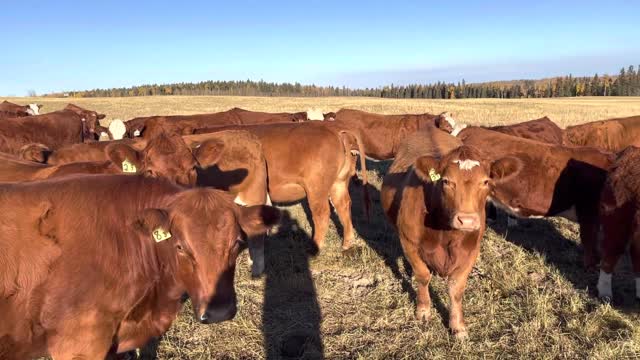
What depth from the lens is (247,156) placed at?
6.46 metres

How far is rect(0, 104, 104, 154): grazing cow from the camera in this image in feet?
34.5

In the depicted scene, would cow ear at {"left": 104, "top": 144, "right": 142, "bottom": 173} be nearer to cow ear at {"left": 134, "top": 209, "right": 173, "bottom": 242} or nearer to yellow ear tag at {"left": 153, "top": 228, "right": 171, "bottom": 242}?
cow ear at {"left": 134, "top": 209, "right": 173, "bottom": 242}

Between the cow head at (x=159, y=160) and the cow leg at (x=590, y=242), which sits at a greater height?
the cow head at (x=159, y=160)

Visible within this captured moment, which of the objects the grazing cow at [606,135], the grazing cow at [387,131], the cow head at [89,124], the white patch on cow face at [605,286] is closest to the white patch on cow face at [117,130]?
the cow head at [89,124]

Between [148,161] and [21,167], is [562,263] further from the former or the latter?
[21,167]

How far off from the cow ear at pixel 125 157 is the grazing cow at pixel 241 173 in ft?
3.16

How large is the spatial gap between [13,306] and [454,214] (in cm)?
336

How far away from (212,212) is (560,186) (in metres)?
5.18

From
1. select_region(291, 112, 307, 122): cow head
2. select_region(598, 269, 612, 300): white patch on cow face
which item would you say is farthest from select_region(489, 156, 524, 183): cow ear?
select_region(291, 112, 307, 122): cow head

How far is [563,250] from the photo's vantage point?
6844 millimetres

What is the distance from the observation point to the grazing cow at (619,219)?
5.08 metres

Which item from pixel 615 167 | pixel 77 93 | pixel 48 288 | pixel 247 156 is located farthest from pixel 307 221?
pixel 77 93

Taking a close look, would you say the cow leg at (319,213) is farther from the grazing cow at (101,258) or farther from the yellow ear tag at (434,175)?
the grazing cow at (101,258)

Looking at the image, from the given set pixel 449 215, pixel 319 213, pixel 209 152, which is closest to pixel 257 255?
pixel 319 213
